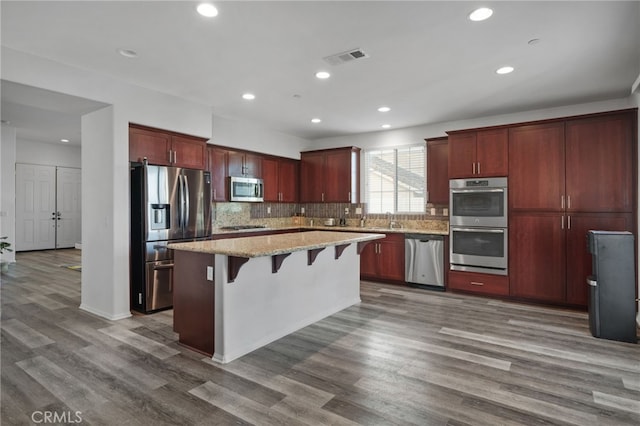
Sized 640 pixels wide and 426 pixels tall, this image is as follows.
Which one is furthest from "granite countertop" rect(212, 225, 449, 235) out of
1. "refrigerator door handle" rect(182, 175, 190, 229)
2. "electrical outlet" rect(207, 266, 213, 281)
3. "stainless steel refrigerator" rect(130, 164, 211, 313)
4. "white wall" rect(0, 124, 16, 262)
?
"white wall" rect(0, 124, 16, 262)

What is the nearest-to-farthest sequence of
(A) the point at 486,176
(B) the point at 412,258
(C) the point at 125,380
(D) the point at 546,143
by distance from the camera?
(C) the point at 125,380 → (D) the point at 546,143 → (A) the point at 486,176 → (B) the point at 412,258

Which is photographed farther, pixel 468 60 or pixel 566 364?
pixel 468 60

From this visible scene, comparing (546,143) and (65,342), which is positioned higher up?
(546,143)

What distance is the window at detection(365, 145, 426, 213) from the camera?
20.6 ft

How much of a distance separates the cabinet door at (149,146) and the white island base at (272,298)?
2.11 meters

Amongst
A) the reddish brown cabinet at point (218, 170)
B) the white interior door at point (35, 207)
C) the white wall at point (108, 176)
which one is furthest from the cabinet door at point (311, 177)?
the white interior door at point (35, 207)

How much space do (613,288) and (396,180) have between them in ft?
12.0

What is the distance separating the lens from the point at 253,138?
6191 mm

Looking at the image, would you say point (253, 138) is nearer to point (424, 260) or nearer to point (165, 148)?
point (165, 148)

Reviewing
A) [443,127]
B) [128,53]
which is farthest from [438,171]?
[128,53]

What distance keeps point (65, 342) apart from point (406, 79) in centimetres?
432

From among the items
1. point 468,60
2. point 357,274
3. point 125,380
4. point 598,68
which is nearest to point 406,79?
point 468,60

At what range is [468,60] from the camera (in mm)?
3385

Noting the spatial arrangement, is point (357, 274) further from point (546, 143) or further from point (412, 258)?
point (546, 143)
